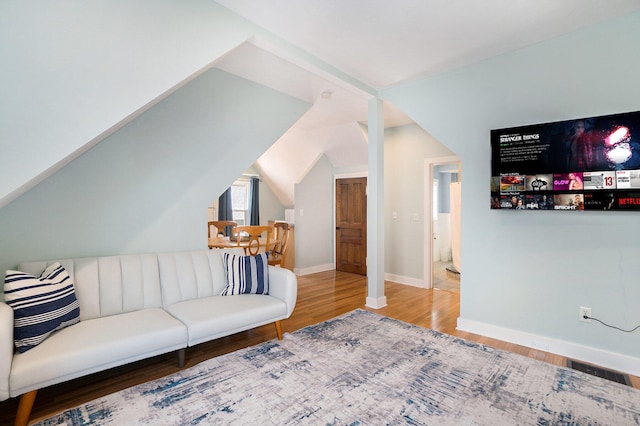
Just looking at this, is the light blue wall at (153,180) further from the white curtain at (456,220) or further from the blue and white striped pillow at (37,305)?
the white curtain at (456,220)

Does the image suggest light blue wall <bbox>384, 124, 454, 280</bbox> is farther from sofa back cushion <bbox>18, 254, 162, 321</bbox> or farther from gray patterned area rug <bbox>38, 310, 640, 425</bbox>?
sofa back cushion <bbox>18, 254, 162, 321</bbox>

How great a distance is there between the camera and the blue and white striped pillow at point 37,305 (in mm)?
1854

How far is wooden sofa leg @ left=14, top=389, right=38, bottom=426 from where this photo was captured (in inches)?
68.1

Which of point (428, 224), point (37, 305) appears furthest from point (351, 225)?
point (37, 305)

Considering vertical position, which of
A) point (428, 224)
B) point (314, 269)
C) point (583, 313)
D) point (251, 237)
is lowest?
point (314, 269)

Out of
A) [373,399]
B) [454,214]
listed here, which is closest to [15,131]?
[373,399]

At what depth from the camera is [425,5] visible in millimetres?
2285

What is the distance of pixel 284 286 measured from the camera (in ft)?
9.72

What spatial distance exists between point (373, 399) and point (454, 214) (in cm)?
539

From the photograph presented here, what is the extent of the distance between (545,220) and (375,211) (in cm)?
172

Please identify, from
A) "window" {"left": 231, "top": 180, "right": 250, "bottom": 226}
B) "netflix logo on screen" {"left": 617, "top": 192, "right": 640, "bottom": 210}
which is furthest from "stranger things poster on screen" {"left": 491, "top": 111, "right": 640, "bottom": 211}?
"window" {"left": 231, "top": 180, "right": 250, "bottom": 226}

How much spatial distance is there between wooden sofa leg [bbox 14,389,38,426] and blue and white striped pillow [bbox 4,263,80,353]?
250 millimetres

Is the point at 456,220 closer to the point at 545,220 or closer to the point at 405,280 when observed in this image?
the point at 405,280

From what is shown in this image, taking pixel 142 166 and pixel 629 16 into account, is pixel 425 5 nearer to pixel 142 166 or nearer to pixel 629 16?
pixel 629 16
